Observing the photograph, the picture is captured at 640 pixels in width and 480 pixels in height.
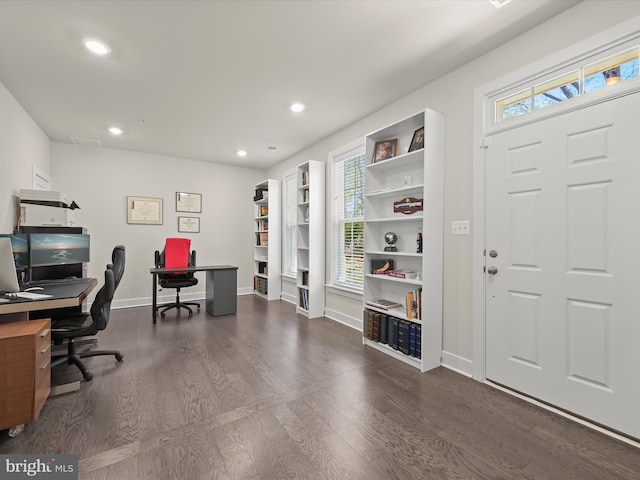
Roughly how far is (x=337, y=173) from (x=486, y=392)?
3.26m

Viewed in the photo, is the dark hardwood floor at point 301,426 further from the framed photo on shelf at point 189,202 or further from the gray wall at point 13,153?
the framed photo on shelf at point 189,202

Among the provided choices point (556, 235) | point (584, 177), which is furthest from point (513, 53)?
point (556, 235)

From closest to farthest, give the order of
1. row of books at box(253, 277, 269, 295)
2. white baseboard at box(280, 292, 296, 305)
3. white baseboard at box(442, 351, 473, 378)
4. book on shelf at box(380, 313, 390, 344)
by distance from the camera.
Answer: white baseboard at box(442, 351, 473, 378) < book on shelf at box(380, 313, 390, 344) < white baseboard at box(280, 292, 296, 305) < row of books at box(253, 277, 269, 295)

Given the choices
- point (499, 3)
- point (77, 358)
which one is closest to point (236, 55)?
point (499, 3)

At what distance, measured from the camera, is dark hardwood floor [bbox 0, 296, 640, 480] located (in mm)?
1535

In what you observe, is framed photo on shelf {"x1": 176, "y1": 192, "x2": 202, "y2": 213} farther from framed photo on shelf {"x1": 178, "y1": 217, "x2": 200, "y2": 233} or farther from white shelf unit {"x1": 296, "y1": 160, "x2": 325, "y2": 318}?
white shelf unit {"x1": 296, "y1": 160, "x2": 325, "y2": 318}

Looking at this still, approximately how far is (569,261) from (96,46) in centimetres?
401

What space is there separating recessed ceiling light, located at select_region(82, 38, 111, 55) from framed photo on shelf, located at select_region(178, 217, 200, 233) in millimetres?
3534

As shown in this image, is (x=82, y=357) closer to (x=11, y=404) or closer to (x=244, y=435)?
(x=11, y=404)

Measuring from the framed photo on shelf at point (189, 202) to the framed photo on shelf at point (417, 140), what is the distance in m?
4.46

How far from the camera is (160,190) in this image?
5469 mm

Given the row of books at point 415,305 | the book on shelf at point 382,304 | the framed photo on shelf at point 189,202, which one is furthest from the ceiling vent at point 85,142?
the row of books at point 415,305

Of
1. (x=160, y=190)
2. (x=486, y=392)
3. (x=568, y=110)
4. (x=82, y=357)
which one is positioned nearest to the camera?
(x=568, y=110)

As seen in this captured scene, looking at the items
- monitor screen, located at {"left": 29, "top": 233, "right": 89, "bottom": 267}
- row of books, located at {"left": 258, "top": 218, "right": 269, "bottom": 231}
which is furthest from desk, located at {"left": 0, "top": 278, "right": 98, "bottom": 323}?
row of books, located at {"left": 258, "top": 218, "right": 269, "bottom": 231}
